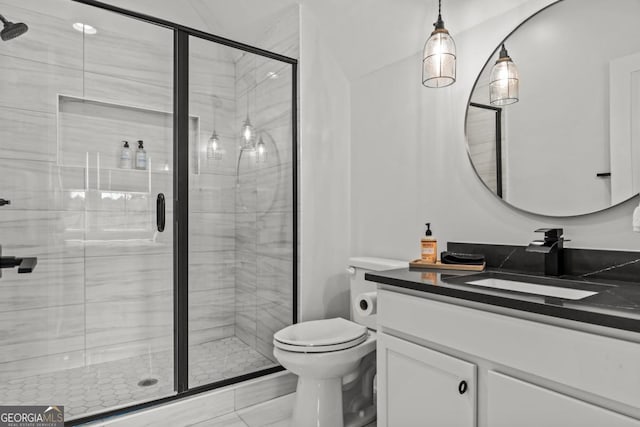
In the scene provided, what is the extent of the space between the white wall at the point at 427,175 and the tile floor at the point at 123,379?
3.26 ft

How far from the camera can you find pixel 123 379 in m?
2.07

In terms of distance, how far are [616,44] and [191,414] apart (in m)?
2.46

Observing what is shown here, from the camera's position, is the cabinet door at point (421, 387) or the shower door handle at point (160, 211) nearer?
the cabinet door at point (421, 387)

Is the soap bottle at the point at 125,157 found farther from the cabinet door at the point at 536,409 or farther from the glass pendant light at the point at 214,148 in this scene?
the cabinet door at the point at 536,409

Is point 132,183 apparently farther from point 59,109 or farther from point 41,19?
point 41,19

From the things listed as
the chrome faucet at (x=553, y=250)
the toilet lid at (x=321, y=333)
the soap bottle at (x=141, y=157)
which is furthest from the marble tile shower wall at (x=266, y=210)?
the chrome faucet at (x=553, y=250)

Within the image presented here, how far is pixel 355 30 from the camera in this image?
7.74ft

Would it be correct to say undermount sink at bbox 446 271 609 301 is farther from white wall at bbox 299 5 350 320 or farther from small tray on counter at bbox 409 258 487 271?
white wall at bbox 299 5 350 320

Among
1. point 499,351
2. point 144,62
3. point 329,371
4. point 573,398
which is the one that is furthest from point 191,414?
point 144,62

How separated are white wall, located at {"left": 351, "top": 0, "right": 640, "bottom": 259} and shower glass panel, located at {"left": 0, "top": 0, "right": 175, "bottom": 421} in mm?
1169

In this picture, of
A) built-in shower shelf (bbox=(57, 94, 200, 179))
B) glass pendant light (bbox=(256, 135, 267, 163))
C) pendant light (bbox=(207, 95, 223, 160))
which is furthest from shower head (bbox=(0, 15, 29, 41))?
glass pendant light (bbox=(256, 135, 267, 163))

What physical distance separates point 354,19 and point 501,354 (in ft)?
6.50

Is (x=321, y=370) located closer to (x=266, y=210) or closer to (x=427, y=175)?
(x=266, y=210)

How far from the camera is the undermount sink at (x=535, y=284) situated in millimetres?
1294
